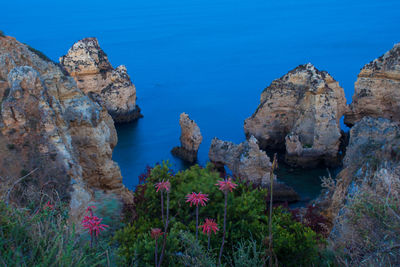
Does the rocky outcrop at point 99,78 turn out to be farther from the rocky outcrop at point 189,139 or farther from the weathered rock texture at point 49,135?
the weathered rock texture at point 49,135

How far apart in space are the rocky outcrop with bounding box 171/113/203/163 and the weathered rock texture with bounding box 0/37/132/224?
12415 mm

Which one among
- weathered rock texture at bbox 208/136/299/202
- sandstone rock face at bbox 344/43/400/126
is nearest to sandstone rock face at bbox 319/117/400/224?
weathered rock texture at bbox 208/136/299/202

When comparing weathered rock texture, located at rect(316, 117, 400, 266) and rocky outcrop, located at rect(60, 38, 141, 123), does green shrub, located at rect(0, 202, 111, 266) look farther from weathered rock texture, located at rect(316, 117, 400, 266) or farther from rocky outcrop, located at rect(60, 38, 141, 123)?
rocky outcrop, located at rect(60, 38, 141, 123)

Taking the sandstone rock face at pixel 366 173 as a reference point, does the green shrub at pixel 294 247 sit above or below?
below

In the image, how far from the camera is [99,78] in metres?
34.7

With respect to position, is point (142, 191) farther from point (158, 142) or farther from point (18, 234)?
point (158, 142)

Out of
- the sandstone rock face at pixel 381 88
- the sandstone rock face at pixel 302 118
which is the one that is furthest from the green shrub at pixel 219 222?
the sandstone rock face at pixel 381 88

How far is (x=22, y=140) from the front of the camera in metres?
11.0

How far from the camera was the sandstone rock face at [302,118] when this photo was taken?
26.5 m

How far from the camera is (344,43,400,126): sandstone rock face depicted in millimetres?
26903

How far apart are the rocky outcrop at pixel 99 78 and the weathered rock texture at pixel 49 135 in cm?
1953

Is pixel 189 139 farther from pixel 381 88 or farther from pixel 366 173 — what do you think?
pixel 366 173

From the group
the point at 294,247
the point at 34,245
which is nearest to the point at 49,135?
the point at 294,247

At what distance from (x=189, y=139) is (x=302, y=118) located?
24.4ft
